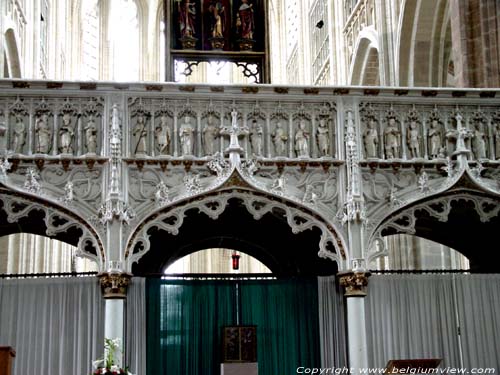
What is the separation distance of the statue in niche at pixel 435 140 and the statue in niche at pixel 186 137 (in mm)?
4019

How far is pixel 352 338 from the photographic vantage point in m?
15.1

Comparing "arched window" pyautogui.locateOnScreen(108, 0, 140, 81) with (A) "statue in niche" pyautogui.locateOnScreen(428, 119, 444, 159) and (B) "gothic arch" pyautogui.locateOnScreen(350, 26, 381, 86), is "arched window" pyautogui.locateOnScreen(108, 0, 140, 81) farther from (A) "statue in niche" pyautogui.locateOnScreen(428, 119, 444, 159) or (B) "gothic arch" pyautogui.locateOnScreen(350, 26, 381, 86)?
(A) "statue in niche" pyautogui.locateOnScreen(428, 119, 444, 159)

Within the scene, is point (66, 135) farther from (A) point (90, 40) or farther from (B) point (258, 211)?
(A) point (90, 40)

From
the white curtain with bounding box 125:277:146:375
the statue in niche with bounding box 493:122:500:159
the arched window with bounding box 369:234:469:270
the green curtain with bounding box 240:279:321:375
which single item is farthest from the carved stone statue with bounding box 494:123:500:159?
the white curtain with bounding box 125:277:146:375

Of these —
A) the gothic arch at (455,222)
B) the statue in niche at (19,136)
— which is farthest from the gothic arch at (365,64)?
the statue in niche at (19,136)

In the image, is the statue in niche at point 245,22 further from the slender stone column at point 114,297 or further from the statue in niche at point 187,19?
the slender stone column at point 114,297

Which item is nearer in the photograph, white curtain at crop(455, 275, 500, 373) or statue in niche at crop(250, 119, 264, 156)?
statue in niche at crop(250, 119, 264, 156)

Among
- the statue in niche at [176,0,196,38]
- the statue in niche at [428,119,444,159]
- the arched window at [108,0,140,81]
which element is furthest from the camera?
the arched window at [108,0,140,81]

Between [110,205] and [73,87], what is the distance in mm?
2132

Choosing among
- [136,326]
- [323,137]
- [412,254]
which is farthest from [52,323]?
[412,254]

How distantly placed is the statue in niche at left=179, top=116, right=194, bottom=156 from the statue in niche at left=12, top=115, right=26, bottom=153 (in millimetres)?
2524

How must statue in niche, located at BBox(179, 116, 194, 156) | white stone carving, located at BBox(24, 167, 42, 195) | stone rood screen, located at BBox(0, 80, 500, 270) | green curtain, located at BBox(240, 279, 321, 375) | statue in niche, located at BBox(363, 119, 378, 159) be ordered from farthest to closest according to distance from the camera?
green curtain, located at BBox(240, 279, 321, 375), statue in niche, located at BBox(363, 119, 378, 159), statue in niche, located at BBox(179, 116, 194, 156), stone rood screen, located at BBox(0, 80, 500, 270), white stone carving, located at BBox(24, 167, 42, 195)

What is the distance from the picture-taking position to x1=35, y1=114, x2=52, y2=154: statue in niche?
15.2 metres

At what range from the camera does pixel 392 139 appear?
15.9 m
